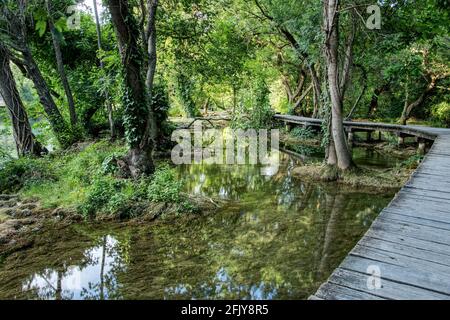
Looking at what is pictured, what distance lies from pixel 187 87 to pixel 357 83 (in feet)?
34.3

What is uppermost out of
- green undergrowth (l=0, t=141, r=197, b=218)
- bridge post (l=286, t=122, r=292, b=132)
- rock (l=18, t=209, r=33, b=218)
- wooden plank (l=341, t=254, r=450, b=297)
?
bridge post (l=286, t=122, r=292, b=132)

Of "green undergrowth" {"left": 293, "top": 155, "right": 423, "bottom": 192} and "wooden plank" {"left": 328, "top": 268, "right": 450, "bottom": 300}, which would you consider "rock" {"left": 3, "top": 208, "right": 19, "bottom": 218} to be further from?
"green undergrowth" {"left": 293, "top": 155, "right": 423, "bottom": 192}

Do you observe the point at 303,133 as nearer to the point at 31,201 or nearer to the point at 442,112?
the point at 442,112

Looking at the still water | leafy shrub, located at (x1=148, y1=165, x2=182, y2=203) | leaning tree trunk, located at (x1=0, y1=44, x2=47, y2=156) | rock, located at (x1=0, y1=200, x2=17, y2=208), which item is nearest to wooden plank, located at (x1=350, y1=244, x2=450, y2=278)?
the still water

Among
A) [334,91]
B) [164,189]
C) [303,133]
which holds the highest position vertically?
[334,91]

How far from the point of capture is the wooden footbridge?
2426 millimetres

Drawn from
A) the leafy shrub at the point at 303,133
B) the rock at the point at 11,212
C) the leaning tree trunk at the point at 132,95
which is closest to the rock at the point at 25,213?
the rock at the point at 11,212

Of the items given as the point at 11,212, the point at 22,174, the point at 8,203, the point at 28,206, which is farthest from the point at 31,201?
the point at 22,174

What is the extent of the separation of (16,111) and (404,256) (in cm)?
1167

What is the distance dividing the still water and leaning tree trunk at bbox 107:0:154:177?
225cm

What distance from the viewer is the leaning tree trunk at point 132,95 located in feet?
23.9

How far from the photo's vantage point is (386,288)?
96.4 inches

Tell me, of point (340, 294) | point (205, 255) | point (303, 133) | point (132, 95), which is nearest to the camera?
point (340, 294)

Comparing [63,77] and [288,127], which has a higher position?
[63,77]
